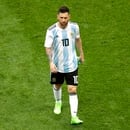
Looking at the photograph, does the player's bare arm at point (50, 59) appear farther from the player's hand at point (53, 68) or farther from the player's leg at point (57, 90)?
the player's leg at point (57, 90)

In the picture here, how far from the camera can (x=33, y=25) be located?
13.7 metres

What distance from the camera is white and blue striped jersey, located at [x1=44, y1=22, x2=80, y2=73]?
9.42 m

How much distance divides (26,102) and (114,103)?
1.69 m

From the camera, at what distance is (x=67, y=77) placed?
9727 millimetres

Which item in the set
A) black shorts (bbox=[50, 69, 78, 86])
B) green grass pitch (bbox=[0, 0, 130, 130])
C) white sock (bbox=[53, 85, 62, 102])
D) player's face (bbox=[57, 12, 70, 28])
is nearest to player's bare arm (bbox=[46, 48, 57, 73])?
black shorts (bbox=[50, 69, 78, 86])

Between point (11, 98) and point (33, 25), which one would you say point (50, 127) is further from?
point (33, 25)

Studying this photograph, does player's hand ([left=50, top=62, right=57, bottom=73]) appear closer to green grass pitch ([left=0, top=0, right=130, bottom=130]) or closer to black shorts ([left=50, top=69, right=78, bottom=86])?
black shorts ([left=50, top=69, right=78, bottom=86])

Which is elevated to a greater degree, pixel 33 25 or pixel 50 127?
pixel 33 25

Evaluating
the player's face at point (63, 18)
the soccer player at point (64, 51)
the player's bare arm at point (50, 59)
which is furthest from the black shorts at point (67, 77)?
the player's face at point (63, 18)

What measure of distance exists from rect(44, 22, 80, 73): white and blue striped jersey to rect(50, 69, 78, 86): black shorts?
8 centimetres

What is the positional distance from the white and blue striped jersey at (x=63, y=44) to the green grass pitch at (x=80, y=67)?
1098 millimetres

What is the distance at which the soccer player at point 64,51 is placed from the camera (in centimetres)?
941

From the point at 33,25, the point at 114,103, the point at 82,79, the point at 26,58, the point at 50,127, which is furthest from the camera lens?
the point at 33,25

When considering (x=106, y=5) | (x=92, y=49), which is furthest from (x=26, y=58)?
(x=106, y=5)
